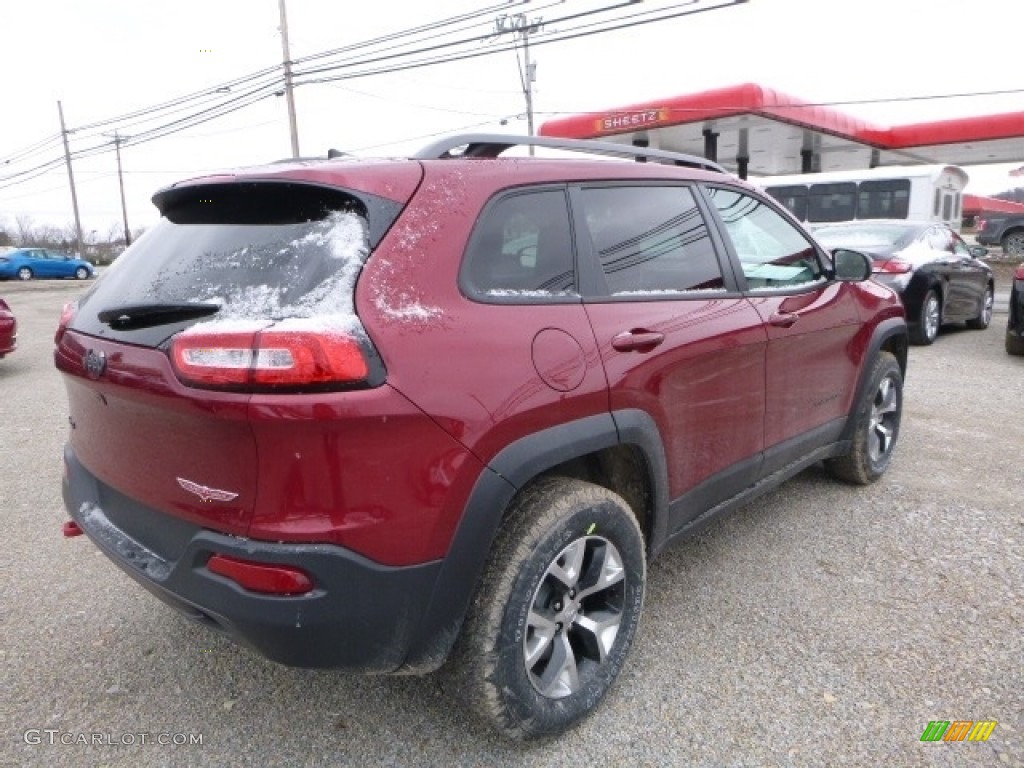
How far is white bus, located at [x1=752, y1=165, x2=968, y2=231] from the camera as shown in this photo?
15.6 metres

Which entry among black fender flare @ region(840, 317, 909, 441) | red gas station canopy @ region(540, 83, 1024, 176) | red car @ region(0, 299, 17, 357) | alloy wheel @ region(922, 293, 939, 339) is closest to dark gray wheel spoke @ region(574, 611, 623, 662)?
black fender flare @ region(840, 317, 909, 441)

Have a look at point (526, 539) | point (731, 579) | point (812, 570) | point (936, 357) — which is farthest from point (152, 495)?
point (936, 357)

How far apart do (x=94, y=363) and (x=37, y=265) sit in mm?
35701

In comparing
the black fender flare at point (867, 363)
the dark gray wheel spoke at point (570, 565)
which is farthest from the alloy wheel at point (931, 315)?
the dark gray wheel spoke at point (570, 565)

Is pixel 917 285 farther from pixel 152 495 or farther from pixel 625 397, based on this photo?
pixel 152 495

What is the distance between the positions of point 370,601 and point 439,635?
0.80 ft

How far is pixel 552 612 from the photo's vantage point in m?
2.16

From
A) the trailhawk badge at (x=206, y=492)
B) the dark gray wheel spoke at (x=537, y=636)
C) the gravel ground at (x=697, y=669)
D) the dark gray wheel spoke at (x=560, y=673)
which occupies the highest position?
the trailhawk badge at (x=206, y=492)

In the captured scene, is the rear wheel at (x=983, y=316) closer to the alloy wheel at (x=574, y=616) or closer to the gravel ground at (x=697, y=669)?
the gravel ground at (x=697, y=669)

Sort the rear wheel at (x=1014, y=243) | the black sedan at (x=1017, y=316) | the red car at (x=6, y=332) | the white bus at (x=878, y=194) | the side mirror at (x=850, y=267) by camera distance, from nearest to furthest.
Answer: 1. the side mirror at (x=850, y=267)
2. the black sedan at (x=1017, y=316)
3. the red car at (x=6, y=332)
4. the white bus at (x=878, y=194)
5. the rear wheel at (x=1014, y=243)

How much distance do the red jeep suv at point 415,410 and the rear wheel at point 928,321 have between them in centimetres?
711

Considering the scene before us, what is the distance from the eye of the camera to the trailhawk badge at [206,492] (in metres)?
1.76

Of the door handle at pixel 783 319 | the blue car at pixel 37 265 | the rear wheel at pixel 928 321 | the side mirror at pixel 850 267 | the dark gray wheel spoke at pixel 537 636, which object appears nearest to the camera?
the dark gray wheel spoke at pixel 537 636

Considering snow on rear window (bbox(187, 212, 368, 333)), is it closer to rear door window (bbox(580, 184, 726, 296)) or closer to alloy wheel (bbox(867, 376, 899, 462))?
rear door window (bbox(580, 184, 726, 296))
